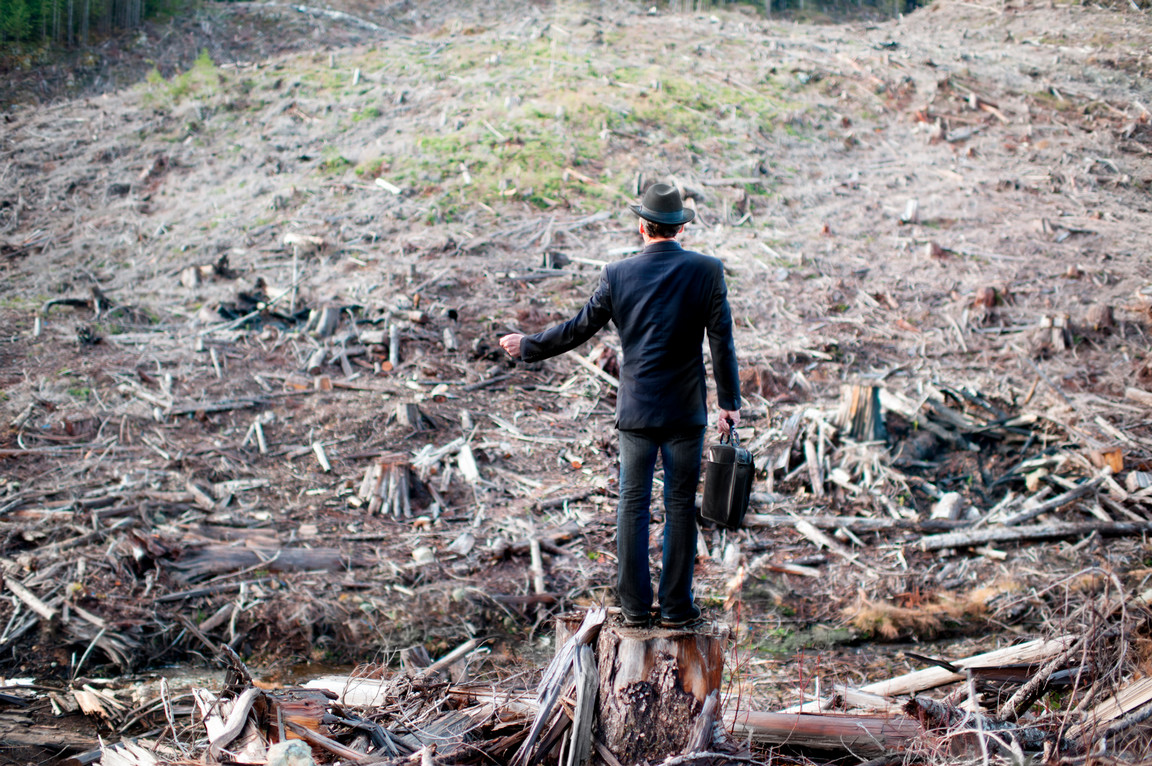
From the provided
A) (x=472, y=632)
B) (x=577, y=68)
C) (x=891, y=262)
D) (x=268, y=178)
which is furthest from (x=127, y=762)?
(x=577, y=68)

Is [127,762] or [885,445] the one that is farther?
[885,445]

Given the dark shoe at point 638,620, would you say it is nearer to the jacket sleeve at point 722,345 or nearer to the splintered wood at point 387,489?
the jacket sleeve at point 722,345

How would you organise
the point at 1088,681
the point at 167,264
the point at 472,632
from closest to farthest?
the point at 1088,681 < the point at 472,632 < the point at 167,264

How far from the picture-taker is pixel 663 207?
360 cm

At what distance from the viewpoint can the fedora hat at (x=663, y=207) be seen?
3602 mm

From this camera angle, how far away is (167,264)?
13102 millimetres

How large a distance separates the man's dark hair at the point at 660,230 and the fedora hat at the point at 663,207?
0.09 ft

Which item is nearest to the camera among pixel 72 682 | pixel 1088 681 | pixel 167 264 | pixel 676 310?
pixel 676 310

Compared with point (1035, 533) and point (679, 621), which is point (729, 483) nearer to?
point (679, 621)

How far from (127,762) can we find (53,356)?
844 cm

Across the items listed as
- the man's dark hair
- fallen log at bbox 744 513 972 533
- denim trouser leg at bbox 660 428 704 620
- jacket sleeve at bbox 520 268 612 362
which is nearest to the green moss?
fallen log at bbox 744 513 972 533

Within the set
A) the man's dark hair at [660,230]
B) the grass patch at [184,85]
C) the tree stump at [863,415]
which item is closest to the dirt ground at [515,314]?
the grass patch at [184,85]

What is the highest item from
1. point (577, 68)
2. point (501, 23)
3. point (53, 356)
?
point (501, 23)

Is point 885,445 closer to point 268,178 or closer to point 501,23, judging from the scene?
point 268,178
